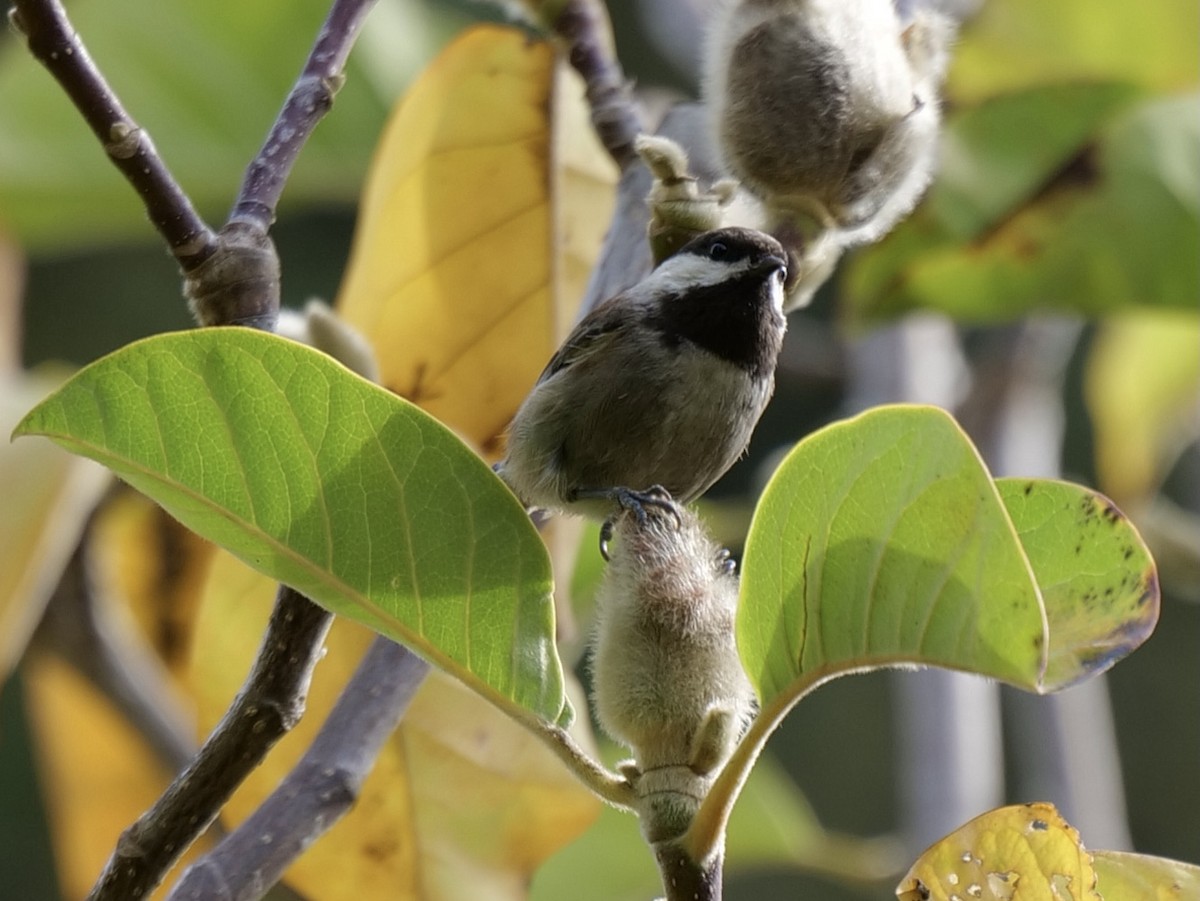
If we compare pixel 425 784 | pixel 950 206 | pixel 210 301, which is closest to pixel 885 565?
pixel 210 301

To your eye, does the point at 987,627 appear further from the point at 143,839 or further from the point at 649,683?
the point at 143,839

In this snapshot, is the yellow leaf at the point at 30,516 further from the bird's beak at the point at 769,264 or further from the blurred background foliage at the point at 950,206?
the bird's beak at the point at 769,264

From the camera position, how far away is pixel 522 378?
1117 mm

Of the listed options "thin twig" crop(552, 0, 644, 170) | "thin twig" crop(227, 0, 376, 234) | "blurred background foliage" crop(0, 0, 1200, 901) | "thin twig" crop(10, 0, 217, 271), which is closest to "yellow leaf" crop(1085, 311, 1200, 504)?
"blurred background foliage" crop(0, 0, 1200, 901)

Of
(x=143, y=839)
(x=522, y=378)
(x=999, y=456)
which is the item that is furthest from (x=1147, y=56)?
(x=143, y=839)

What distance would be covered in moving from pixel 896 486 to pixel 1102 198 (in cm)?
91

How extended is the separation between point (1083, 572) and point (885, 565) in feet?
0.41

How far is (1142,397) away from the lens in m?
1.92

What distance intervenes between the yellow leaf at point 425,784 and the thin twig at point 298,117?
43 centimetres

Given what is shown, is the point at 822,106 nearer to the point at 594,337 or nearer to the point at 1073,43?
the point at 594,337

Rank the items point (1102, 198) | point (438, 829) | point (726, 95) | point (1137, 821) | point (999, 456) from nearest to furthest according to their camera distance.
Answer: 1. point (726, 95)
2. point (438, 829)
3. point (1102, 198)
4. point (999, 456)
5. point (1137, 821)

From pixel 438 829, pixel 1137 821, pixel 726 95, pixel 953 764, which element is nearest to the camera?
pixel 726 95

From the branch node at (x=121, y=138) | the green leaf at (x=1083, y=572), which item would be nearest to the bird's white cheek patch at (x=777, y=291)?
the green leaf at (x=1083, y=572)

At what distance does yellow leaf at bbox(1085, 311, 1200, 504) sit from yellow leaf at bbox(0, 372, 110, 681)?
131cm
